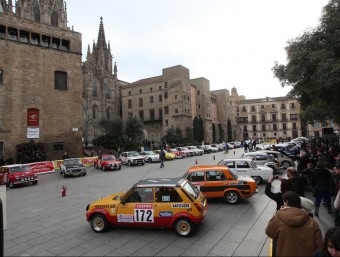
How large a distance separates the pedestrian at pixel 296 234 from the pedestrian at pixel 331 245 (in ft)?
1.24

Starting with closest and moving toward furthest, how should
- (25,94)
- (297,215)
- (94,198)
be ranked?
1. (297,215)
2. (94,198)
3. (25,94)

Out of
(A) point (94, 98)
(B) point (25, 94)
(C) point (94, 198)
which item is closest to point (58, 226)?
(C) point (94, 198)

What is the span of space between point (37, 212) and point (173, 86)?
49.3 meters

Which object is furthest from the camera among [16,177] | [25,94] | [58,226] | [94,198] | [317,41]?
[25,94]

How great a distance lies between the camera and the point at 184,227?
6.70 m

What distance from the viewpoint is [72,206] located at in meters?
10.4

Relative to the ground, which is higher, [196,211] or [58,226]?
[196,211]

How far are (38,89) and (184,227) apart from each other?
2726cm

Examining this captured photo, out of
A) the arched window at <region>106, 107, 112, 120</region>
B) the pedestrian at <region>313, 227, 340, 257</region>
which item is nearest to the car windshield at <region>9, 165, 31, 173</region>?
the pedestrian at <region>313, 227, 340, 257</region>

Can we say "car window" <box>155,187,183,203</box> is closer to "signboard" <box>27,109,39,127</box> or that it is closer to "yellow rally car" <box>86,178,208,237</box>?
"yellow rally car" <box>86,178,208,237</box>

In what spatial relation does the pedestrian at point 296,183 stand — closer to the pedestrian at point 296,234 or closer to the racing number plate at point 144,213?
the pedestrian at point 296,234

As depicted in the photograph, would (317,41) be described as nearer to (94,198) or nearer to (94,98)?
(94,198)

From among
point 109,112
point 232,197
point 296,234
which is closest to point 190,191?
point 232,197

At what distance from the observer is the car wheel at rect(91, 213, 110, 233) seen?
7.18 metres
